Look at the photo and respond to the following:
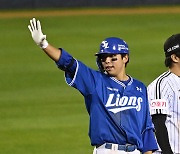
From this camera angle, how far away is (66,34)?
20156 millimetres

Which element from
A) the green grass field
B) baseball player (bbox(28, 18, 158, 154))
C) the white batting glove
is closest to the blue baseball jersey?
baseball player (bbox(28, 18, 158, 154))

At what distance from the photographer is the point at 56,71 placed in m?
15.5

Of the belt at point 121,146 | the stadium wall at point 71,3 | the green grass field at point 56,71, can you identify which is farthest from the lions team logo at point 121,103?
the stadium wall at point 71,3

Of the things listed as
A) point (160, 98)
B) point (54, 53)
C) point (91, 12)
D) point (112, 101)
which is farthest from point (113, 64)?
point (91, 12)

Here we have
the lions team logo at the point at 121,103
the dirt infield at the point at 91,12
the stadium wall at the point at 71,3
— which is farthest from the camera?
the stadium wall at the point at 71,3

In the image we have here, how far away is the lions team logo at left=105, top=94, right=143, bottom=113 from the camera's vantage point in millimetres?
5746

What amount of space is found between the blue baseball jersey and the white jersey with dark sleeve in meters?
0.15

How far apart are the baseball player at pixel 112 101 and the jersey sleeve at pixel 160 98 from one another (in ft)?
0.42

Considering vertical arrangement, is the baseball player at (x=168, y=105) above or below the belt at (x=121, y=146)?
above

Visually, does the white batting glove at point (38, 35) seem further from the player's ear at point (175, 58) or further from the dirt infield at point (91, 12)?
the dirt infield at point (91, 12)

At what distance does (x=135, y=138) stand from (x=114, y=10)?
19327 mm

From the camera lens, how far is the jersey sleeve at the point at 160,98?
562 cm

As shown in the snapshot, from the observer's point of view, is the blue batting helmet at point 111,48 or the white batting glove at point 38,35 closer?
the white batting glove at point 38,35

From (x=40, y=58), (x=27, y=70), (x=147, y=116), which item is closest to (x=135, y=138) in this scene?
(x=147, y=116)
